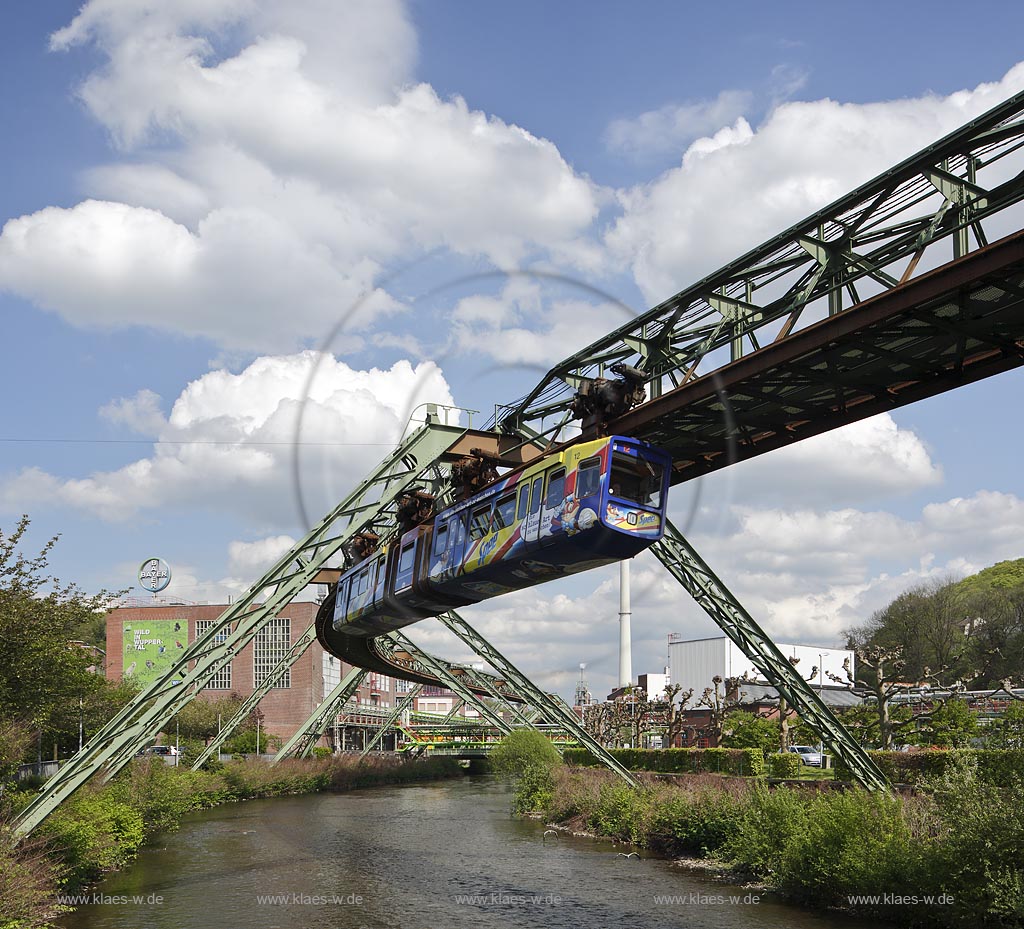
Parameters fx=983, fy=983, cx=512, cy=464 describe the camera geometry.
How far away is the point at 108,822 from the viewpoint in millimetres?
34812

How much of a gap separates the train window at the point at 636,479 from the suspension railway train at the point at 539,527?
0.08ft

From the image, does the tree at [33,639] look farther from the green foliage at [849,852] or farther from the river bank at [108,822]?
the green foliage at [849,852]

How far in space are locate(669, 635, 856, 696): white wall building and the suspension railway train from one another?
4143 inches

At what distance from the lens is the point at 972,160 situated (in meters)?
19.4

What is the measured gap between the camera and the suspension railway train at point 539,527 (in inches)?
944

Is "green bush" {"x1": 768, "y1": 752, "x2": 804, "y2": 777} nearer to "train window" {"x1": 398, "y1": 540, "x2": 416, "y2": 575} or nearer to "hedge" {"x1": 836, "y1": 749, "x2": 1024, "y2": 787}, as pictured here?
"hedge" {"x1": 836, "y1": 749, "x2": 1024, "y2": 787}

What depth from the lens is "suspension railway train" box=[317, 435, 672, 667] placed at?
24.0m

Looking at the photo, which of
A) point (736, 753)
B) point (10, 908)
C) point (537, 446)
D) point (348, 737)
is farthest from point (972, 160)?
point (348, 737)

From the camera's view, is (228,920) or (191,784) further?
(191,784)

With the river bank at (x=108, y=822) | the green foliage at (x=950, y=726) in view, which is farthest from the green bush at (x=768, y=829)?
the green foliage at (x=950, y=726)

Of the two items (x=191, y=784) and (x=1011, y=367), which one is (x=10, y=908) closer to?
(x=1011, y=367)

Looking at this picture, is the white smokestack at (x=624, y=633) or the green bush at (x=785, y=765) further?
the white smokestack at (x=624, y=633)

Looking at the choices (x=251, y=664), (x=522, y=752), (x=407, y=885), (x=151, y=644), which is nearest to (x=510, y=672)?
(x=522, y=752)

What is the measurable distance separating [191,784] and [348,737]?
65554 mm
